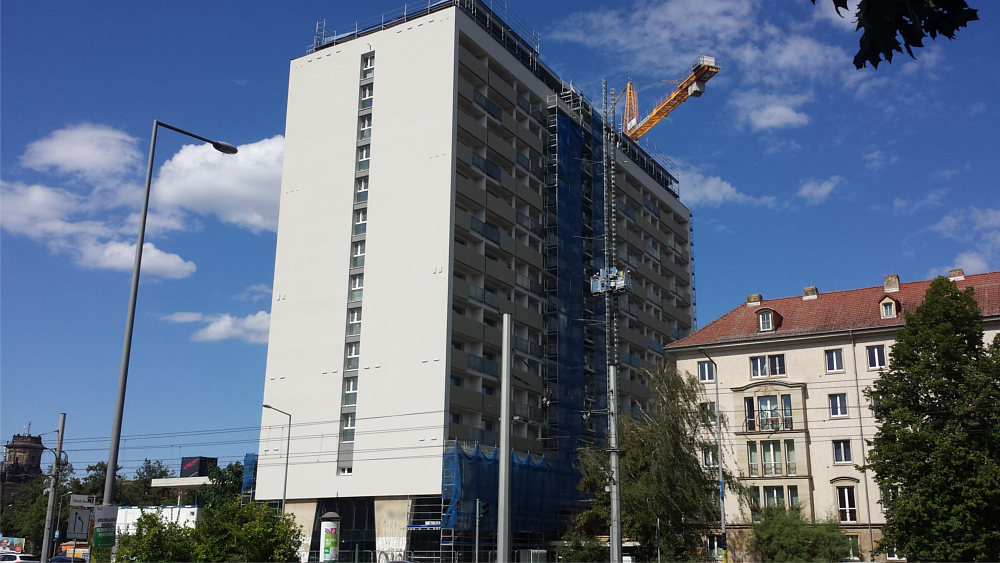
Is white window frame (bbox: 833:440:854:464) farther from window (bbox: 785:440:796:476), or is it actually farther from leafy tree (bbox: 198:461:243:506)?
leafy tree (bbox: 198:461:243:506)

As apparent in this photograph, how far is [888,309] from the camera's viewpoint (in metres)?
56.3

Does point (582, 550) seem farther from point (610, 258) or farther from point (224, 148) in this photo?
point (224, 148)

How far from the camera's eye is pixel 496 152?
67688 millimetres

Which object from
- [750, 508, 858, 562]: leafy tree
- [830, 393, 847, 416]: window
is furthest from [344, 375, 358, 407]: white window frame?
[830, 393, 847, 416]: window

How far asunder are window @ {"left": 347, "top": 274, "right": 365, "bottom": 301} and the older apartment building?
24.9 metres

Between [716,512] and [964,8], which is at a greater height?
[964,8]

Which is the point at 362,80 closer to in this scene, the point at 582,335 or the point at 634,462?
the point at 582,335

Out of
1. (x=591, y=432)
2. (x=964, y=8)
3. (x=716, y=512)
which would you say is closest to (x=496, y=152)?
(x=591, y=432)

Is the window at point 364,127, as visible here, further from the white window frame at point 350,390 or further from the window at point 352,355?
the white window frame at point 350,390

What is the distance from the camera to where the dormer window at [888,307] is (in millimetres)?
56125

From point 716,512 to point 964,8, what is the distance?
158ft

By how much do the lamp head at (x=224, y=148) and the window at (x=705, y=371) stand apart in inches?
1843

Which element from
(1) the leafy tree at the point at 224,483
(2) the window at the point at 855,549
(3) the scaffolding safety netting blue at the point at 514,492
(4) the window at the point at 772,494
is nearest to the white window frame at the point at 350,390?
(3) the scaffolding safety netting blue at the point at 514,492

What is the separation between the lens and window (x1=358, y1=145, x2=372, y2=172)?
217ft
